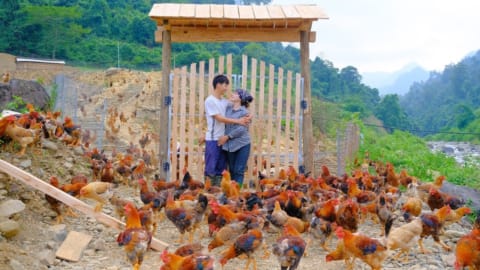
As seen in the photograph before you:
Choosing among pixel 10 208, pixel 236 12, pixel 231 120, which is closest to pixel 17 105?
pixel 236 12

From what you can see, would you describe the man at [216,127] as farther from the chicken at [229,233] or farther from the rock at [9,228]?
the rock at [9,228]

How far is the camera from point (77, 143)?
11.5 m

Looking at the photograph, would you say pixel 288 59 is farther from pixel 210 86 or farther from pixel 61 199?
pixel 61 199

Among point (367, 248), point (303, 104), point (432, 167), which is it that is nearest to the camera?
point (367, 248)

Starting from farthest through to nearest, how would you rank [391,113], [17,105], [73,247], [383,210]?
[391,113] < [17,105] < [383,210] < [73,247]

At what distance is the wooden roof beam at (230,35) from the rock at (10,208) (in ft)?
15.8

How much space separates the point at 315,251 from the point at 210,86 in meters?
4.86

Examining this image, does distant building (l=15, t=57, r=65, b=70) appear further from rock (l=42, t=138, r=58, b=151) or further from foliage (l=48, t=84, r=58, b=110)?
rock (l=42, t=138, r=58, b=151)

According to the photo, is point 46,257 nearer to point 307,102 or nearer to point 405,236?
point 405,236

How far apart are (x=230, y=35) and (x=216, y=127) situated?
2.20 m

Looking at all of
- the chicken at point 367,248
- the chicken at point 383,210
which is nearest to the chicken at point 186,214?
the chicken at point 367,248

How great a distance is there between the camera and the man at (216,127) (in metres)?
9.33

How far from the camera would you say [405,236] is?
632 cm

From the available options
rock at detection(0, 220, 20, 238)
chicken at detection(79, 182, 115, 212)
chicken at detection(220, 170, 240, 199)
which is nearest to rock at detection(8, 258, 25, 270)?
rock at detection(0, 220, 20, 238)
